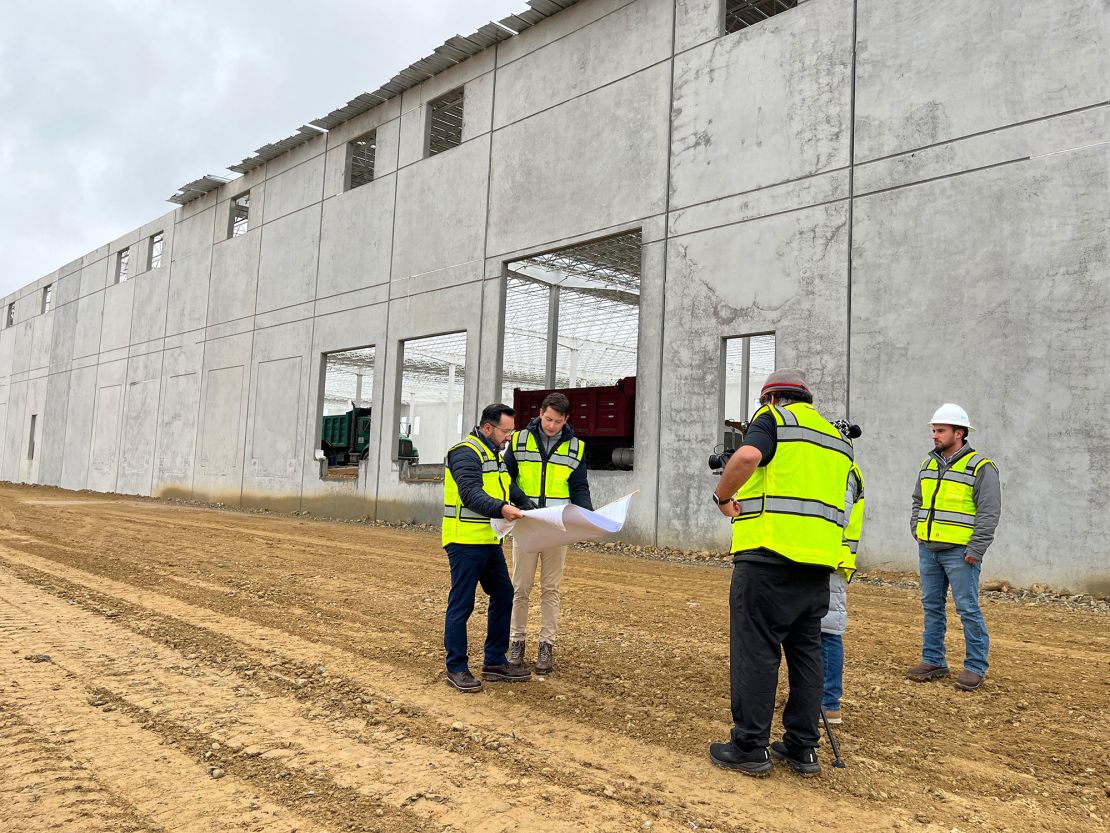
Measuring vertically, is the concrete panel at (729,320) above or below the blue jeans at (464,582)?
above

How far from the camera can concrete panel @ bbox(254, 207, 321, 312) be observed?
22.9 metres

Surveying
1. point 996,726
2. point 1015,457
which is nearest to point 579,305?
point 1015,457

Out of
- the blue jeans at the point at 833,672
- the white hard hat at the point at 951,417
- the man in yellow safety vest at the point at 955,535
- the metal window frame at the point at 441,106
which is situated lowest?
the blue jeans at the point at 833,672

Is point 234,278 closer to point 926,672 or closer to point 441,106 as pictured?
point 441,106

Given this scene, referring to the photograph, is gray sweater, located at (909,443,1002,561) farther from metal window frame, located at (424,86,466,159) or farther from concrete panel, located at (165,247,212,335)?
concrete panel, located at (165,247,212,335)

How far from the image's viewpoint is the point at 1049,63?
1014 cm

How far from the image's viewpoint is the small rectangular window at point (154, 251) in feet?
104

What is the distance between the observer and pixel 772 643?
371 cm

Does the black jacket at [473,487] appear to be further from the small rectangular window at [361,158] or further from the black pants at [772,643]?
the small rectangular window at [361,158]

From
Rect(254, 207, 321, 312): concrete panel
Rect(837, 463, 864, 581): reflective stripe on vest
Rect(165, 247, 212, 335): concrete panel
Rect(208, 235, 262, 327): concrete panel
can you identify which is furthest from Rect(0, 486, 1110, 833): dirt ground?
Rect(165, 247, 212, 335): concrete panel

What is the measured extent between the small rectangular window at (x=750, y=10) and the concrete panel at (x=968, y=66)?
4.47m

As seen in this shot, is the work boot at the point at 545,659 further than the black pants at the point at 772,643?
Yes

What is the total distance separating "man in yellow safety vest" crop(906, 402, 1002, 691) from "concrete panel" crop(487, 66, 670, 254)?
384 inches

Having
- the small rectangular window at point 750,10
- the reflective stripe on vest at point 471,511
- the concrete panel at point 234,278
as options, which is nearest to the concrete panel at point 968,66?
the small rectangular window at point 750,10
